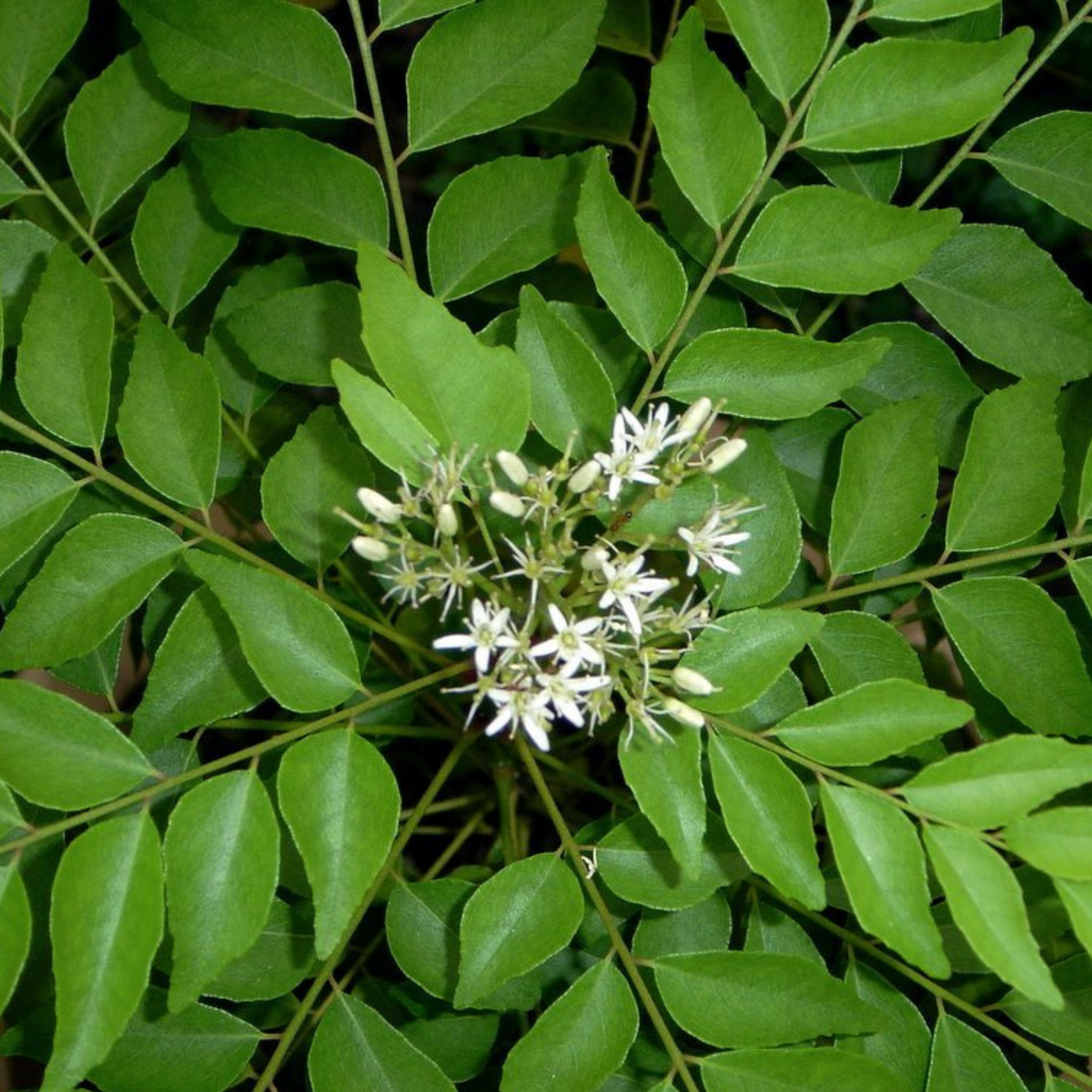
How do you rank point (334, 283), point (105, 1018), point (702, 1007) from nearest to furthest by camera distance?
point (105, 1018) → point (702, 1007) → point (334, 283)

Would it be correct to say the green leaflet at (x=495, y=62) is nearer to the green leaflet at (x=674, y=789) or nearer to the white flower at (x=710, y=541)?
the white flower at (x=710, y=541)

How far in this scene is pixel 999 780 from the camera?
0.61 m

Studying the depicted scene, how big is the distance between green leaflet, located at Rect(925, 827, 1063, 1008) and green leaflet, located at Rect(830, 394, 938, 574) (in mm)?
208

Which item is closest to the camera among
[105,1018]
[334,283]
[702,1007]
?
[105,1018]

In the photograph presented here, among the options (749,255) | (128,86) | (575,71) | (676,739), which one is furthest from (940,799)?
(128,86)

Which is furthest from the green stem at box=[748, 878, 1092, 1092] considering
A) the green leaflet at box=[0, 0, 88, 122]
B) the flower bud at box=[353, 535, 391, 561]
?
the green leaflet at box=[0, 0, 88, 122]

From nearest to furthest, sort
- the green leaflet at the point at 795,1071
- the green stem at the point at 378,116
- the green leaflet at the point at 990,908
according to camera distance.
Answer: the green leaflet at the point at 990,908
the green leaflet at the point at 795,1071
the green stem at the point at 378,116

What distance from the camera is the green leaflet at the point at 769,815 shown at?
0.63 meters

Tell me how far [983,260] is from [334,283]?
453 mm

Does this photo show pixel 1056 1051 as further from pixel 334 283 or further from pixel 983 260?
pixel 334 283

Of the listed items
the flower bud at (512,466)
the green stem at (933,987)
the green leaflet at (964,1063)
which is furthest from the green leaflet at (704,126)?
the green leaflet at (964,1063)

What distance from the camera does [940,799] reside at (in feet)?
2.02

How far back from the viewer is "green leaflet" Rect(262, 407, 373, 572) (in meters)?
0.76

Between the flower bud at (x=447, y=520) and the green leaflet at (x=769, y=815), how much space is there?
188mm
